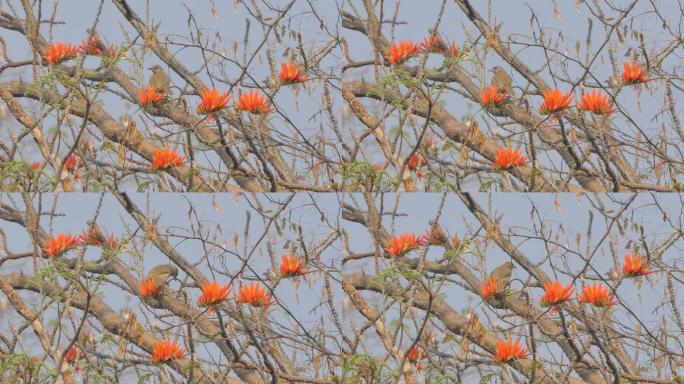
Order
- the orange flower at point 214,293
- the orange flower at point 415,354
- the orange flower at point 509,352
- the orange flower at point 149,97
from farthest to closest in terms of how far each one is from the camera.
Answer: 1. the orange flower at point 149,97
2. the orange flower at point 415,354
3. the orange flower at point 509,352
4. the orange flower at point 214,293

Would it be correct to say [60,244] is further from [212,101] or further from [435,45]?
[435,45]

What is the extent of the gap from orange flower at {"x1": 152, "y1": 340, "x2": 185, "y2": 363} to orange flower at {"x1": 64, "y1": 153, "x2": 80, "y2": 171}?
0.77m

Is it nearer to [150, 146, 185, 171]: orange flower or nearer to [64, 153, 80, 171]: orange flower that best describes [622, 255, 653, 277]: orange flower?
[150, 146, 185, 171]: orange flower

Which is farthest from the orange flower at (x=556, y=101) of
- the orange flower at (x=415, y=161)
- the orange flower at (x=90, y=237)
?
the orange flower at (x=90, y=237)

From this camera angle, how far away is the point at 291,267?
344cm

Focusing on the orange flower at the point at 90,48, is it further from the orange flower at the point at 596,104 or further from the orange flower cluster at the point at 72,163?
the orange flower at the point at 596,104

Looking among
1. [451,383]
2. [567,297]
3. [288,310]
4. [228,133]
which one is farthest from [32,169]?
[567,297]

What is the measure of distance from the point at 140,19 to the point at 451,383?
1.71 metres

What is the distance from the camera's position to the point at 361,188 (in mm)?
3471

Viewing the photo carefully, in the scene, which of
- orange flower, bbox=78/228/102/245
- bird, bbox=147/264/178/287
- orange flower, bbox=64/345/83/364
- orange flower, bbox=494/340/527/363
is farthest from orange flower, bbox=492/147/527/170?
orange flower, bbox=64/345/83/364

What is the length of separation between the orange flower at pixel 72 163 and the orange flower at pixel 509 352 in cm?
161

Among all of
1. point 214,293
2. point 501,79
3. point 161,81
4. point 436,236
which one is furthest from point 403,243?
point 161,81

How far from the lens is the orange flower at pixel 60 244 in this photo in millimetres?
3531

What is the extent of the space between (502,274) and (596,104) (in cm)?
69
